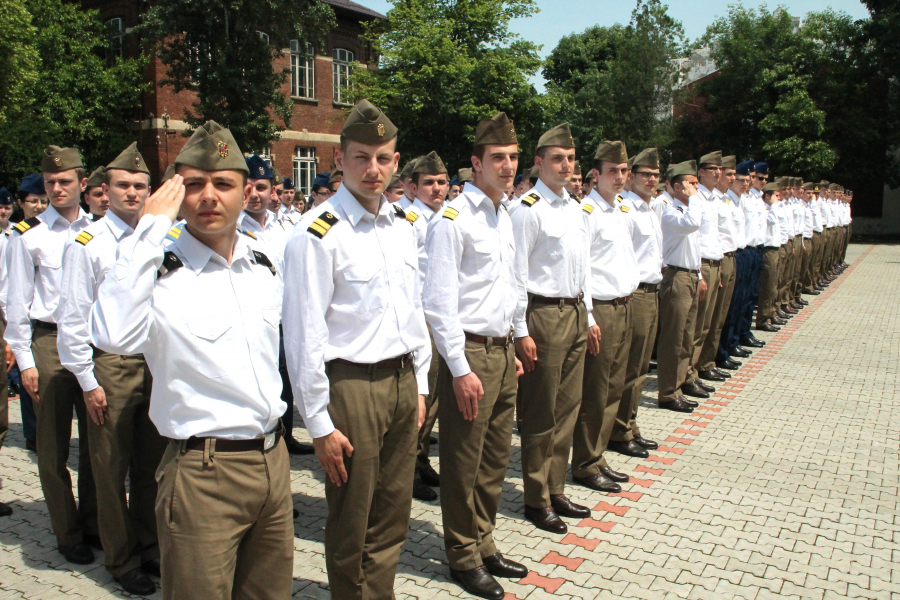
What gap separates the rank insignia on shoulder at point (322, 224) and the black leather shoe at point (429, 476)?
120 inches

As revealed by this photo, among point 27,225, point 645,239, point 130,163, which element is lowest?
point 645,239

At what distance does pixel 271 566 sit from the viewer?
101 inches

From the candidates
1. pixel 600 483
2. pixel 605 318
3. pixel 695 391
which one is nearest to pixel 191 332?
pixel 605 318

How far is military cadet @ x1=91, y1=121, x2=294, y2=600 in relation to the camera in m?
2.37

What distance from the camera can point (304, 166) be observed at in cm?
3278

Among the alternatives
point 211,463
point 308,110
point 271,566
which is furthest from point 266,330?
point 308,110

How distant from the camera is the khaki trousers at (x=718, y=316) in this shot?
8.98 meters

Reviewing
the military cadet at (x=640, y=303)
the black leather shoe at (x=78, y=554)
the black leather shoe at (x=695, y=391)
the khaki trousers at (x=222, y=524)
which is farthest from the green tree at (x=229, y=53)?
the khaki trousers at (x=222, y=524)

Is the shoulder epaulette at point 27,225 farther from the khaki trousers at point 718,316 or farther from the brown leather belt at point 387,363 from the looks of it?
the khaki trousers at point 718,316

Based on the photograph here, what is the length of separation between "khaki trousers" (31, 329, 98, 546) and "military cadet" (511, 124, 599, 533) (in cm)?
267

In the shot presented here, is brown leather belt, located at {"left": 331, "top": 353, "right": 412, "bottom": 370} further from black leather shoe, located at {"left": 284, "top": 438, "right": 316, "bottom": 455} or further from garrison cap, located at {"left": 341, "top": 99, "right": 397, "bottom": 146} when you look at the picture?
black leather shoe, located at {"left": 284, "top": 438, "right": 316, "bottom": 455}

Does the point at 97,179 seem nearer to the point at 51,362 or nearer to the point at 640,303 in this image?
the point at 51,362

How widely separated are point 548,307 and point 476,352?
86 centimetres

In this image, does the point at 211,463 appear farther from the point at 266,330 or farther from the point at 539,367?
the point at 539,367
